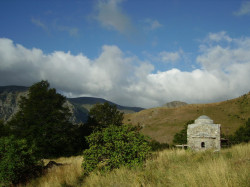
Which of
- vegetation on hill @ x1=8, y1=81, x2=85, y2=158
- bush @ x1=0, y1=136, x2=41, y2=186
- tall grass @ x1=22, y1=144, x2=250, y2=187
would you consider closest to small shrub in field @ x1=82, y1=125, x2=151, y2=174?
tall grass @ x1=22, y1=144, x2=250, y2=187

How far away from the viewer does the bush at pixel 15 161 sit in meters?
8.74

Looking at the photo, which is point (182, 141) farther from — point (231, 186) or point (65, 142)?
point (231, 186)

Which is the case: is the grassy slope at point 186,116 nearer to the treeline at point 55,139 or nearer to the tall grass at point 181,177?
the treeline at point 55,139

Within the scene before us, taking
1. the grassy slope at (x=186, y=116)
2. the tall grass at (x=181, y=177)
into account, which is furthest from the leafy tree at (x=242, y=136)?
the tall grass at (x=181, y=177)

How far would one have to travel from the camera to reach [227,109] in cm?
5028

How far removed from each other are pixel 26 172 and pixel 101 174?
15.1ft

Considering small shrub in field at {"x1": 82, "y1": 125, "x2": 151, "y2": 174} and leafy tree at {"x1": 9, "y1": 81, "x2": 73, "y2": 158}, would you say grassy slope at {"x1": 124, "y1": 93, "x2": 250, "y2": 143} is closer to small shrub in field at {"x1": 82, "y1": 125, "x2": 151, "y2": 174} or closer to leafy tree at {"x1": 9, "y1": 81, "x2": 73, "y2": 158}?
leafy tree at {"x1": 9, "y1": 81, "x2": 73, "y2": 158}

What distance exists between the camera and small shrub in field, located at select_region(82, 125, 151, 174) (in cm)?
805

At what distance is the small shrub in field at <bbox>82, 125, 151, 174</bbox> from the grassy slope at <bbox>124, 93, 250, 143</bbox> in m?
30.9

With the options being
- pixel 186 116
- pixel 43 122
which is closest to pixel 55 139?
pixel 43 122

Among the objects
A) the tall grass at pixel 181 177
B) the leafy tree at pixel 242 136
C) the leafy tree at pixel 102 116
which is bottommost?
the leafy tree at pixel 242 136

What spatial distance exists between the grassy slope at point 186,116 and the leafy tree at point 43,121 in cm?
2207

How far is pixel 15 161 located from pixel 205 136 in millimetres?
12663

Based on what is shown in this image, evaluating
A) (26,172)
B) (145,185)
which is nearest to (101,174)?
(145,185)
